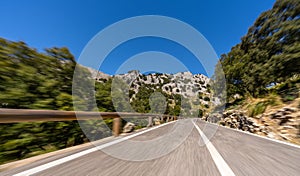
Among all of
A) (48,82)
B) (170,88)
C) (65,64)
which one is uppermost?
(170,88)

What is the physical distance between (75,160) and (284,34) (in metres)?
12.2

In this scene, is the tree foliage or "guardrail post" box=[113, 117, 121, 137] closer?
"guardrail post" box=[113, 117, 121, 137]

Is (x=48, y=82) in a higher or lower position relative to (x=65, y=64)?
lower

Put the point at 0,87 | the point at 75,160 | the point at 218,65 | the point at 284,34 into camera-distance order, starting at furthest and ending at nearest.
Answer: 1. the point at 218,65
2. the point at 284,34
3. the point at 0,87
4. the point at 75,160

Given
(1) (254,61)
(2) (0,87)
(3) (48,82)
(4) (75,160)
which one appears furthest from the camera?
(1) (254,61)

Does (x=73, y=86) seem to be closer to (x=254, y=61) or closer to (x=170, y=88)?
(x=254, y=61)

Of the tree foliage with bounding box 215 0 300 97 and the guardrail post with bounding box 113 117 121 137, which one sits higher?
the tree foliage with bounding box 215 0 300 97

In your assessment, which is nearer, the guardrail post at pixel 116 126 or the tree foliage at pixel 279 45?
the guardrail post at pixel 116 126

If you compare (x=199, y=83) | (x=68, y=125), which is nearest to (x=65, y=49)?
(x=68, y=125)

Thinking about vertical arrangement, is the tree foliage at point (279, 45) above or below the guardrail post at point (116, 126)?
above

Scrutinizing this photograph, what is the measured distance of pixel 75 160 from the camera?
2.07 metres

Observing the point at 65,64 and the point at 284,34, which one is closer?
the point at 65,64

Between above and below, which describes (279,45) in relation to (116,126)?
above

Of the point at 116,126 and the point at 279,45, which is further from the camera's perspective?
the point at 279,45
